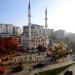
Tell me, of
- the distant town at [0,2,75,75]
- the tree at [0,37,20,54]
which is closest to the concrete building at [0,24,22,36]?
the distant town at [0,2,75,75]

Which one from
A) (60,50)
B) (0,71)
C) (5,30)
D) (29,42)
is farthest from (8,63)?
(5,30)

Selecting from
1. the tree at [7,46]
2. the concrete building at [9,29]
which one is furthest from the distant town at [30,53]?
the concrete building at [9,29]

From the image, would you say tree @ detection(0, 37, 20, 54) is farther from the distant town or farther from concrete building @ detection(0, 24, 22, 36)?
concrete building @ detection(0, 24, 22, 36)

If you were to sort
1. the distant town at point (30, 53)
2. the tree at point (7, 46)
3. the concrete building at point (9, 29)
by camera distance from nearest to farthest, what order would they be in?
the distant town at point (30, 53) < the tree at point (7, 46) < the concrete building at point (9, 29)

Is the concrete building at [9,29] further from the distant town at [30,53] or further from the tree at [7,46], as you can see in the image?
the tree at [7,46]

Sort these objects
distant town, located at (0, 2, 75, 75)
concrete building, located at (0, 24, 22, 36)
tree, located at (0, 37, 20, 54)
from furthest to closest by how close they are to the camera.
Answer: concrete building, located at (0, 24, 22, 36) < tree, located at (0, 37, 20, 54) < distant town, located at (0, 2, 75, 75)

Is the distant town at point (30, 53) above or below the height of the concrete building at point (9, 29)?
below

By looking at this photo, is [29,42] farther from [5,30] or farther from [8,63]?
[5,30]

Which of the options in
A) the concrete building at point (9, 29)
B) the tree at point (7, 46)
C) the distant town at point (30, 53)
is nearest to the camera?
the distant town at point (30, 53)

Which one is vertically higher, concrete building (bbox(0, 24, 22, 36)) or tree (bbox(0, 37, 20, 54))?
concrete building (bbox(0, 24, 22, 36))

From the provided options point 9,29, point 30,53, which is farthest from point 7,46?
point 9,29

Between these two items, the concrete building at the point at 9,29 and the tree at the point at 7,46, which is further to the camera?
the concrete building at the point at 9,29

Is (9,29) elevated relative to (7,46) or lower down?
elevated

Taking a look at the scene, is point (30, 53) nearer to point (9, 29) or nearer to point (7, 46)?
point (7, 46)
